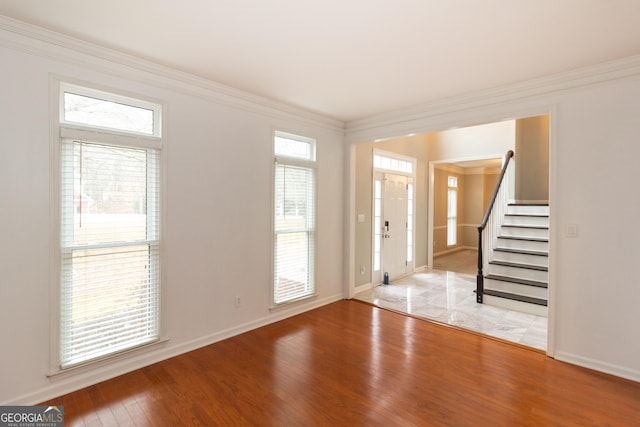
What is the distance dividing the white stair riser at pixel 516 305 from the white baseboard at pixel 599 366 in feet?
4.31

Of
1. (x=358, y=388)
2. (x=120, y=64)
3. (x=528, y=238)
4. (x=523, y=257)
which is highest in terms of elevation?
(x=120, y=64)

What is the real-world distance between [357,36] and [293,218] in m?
2.36

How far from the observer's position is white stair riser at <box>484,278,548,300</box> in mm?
4207

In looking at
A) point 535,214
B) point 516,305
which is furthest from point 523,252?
point 535,214

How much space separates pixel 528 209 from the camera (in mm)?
5422

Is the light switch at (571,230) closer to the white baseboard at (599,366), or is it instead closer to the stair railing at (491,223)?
the white baseboard at (599,366)

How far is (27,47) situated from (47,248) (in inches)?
57.1

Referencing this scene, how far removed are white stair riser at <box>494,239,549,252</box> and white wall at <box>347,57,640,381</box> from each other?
2060mm

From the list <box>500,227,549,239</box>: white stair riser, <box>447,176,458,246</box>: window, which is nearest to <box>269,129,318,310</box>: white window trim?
<box>500,227,549,239</box>: white stair riser

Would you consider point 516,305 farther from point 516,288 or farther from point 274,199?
point 274,199

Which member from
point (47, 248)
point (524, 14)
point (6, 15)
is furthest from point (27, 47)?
point (524, 14)

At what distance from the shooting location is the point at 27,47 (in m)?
2.17

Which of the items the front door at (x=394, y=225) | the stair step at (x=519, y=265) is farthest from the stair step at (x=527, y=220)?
the front door at (x=394, y=225)

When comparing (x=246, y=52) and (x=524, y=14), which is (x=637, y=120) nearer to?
(x=524, y=14)
